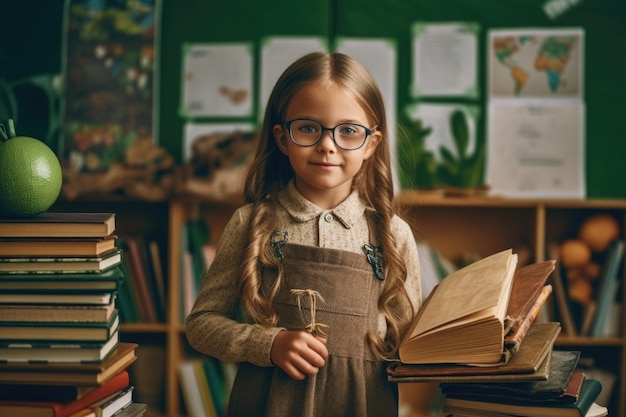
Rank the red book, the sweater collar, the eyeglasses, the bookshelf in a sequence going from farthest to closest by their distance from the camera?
the bookshelf
the sweater collar
the eyeglasses
the red book

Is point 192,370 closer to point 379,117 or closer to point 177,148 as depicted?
point 177,148

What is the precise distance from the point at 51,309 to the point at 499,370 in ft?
2.38

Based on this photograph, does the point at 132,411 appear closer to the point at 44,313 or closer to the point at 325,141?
the point at 44,313

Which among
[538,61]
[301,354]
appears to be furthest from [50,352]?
[538,61]

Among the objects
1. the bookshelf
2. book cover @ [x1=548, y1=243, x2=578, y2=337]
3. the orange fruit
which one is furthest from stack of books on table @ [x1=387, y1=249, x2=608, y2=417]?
book cover @ [x1=548, y1=243, x2=578, y2=337]

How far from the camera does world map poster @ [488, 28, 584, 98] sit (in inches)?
125

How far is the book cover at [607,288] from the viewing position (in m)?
→ 3.02

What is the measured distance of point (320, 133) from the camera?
145cm

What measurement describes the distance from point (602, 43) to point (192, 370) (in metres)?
2.19

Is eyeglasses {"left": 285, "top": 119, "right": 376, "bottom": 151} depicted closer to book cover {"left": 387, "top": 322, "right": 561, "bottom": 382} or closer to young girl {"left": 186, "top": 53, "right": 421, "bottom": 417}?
young girl {"left": 186, "top": 53, "right": 421, "bottom": 417}

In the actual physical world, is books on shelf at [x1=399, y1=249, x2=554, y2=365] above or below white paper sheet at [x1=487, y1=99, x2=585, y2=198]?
below

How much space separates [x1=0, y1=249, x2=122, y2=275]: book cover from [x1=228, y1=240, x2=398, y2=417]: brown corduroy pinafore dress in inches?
15.6

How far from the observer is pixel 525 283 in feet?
4.68

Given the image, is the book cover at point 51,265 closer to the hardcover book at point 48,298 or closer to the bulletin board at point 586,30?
the hardcover book at point 48,298
